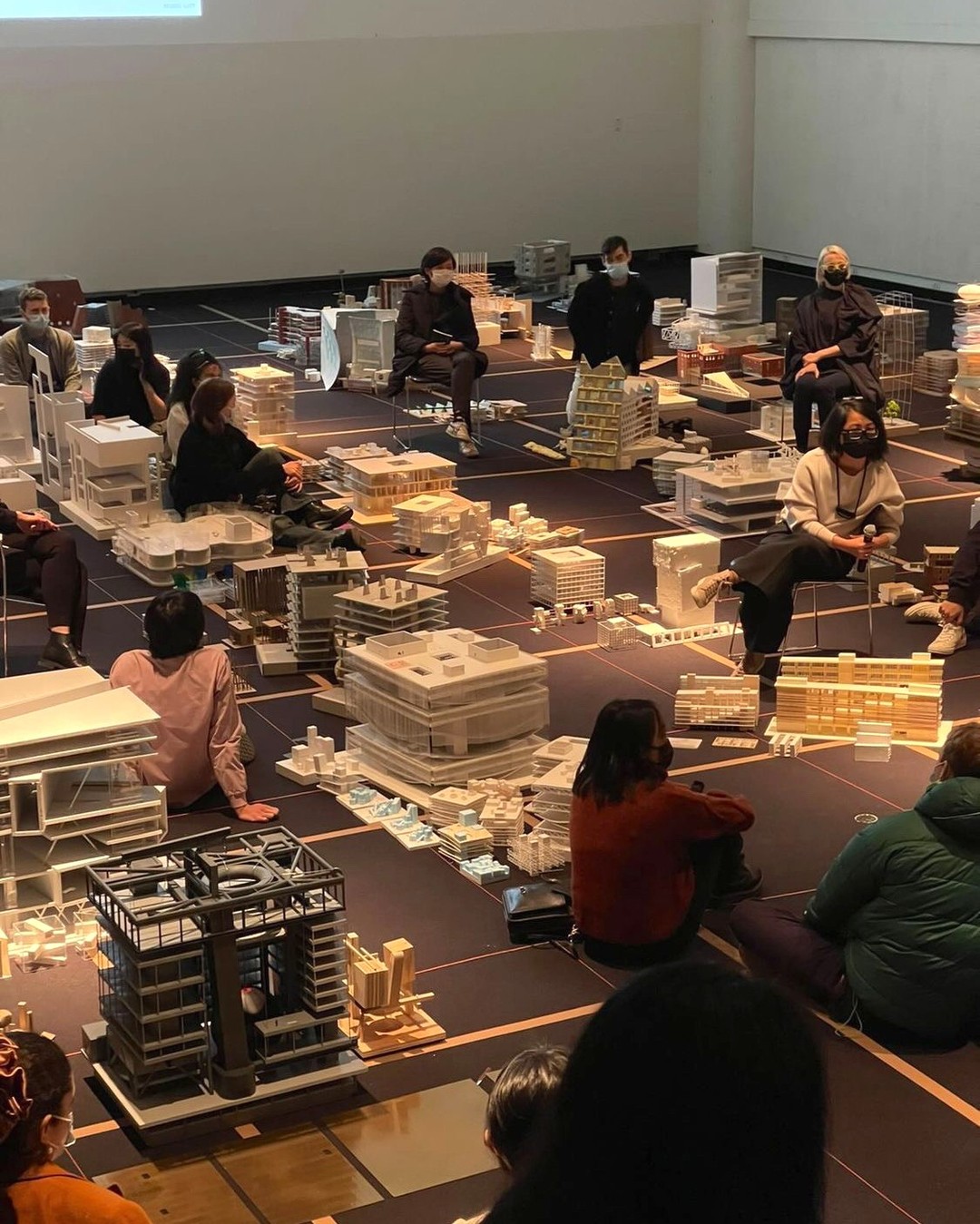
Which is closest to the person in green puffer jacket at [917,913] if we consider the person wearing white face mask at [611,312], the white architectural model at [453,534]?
the white architectural model at [453,534]

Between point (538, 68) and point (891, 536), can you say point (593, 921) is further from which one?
point (538, 68)

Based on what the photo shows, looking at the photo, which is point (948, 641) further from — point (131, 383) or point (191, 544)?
point (131, 383)

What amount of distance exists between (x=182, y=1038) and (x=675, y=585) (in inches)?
190

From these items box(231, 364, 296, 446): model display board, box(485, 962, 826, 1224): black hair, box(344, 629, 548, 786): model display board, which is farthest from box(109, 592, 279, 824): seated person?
box(231, 364, 296, 446): model display board

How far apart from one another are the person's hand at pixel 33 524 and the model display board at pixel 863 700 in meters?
3.76

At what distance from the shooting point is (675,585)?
9367 millimetres

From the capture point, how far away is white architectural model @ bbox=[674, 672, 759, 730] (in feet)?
26.7

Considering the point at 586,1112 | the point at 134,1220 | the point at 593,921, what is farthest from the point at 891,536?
the point at 586,1112

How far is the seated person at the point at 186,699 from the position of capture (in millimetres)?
7105

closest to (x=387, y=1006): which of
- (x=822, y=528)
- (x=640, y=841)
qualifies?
(x=640, y=841)

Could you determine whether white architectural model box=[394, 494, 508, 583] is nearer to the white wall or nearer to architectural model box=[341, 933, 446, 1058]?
architectural model box=[341, 933, 446, 1058]

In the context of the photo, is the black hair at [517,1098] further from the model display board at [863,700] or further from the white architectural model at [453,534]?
the white architectural model at [453,534]

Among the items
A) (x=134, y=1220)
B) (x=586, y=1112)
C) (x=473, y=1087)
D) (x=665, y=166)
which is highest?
(x=665, y=166)

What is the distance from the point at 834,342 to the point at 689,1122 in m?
11.3
